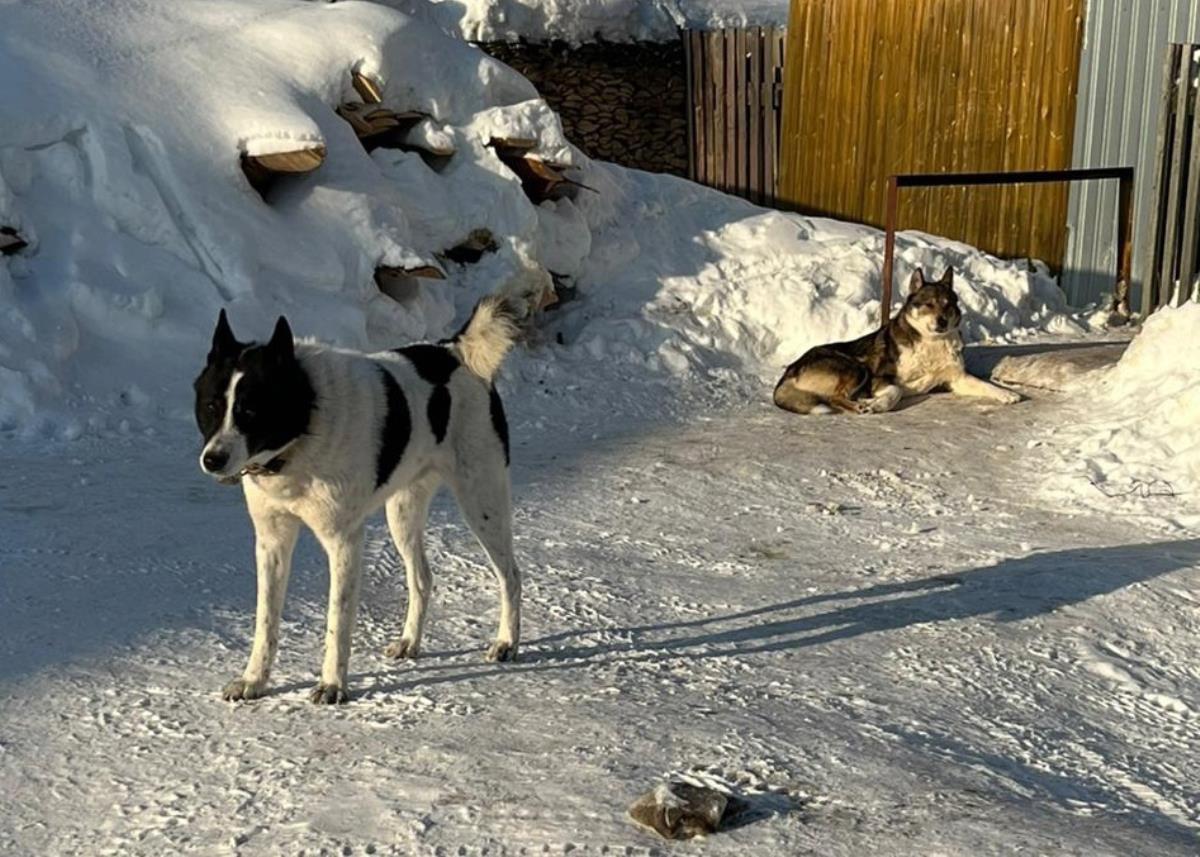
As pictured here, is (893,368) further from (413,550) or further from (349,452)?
(349,452)

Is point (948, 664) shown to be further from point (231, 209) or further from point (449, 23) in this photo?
point (449, 23)

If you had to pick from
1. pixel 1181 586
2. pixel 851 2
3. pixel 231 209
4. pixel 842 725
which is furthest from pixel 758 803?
pixel 851 2

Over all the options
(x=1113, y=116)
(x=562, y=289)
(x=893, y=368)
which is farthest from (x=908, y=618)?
(x=1113, y=116)

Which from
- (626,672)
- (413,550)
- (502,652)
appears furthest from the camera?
(413,550)

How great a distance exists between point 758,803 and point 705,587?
2.33 m

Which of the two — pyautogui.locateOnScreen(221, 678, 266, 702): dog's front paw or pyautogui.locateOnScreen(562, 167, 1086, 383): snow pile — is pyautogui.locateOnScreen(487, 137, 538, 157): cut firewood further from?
pyautogui.locateOnScreen(221, 678, 266, 702): dog's front paw

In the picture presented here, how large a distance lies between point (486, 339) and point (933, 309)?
5.76 m

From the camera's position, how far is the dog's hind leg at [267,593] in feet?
15.8

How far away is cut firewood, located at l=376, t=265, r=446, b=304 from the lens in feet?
34.6

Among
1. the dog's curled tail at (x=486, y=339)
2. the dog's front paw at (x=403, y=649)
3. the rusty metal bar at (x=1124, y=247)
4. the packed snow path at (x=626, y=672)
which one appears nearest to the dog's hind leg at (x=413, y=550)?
the dog's front paw at (x=403, y=649)

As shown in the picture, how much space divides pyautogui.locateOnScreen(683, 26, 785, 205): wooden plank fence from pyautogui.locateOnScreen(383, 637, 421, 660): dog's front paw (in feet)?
38.4

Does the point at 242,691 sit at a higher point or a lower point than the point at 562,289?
higher

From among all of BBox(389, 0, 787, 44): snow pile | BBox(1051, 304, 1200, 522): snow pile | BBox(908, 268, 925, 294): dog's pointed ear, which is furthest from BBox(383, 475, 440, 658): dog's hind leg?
BBox(389, 0, 787, 44): snow pile

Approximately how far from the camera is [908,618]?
236 inches
